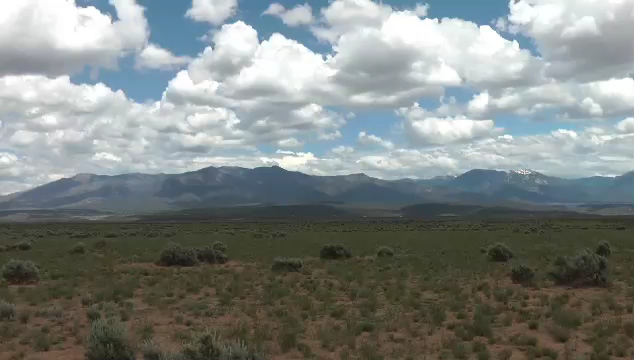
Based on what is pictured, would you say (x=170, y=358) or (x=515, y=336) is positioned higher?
(x=170, y=358)

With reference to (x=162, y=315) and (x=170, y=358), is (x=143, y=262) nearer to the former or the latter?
(x=162, y=315)

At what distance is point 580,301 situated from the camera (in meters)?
19.2

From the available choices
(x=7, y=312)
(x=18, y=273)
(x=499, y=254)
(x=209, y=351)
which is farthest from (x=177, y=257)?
(x=209, y=351)

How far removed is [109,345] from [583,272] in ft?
65.5

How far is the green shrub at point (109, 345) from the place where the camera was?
1162cm

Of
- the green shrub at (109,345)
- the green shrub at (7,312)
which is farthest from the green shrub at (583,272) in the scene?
the green shrub at (7,312)

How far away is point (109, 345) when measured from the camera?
1166 centimetres

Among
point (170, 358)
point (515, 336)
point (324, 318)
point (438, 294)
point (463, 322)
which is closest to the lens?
point (170, 358)

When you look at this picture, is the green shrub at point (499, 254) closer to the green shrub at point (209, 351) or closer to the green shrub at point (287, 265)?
the green shrub at point (287, 265)

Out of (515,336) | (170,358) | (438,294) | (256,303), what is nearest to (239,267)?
(256,303)

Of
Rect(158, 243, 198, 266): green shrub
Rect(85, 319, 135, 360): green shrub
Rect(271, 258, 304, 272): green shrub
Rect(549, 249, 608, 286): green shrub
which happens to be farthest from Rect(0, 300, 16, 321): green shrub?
Rect(549, 249, 608, 286): green shrub

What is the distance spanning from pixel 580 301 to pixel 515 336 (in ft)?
21.1

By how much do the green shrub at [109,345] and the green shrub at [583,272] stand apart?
63.1ft

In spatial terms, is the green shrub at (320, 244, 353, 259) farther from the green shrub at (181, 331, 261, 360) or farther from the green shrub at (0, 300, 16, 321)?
the green shrub at (181, 331, 261, 360)
